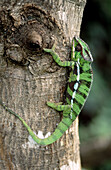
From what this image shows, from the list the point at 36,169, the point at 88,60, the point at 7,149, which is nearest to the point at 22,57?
the point at 88,60

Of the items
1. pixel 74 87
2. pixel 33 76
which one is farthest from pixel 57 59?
pixel 74 87

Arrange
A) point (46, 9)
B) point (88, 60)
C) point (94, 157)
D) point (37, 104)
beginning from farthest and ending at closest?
point (94, 157) < point (88, 60) < point (37, 104) < point (46, 9)

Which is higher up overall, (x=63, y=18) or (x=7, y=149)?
(x=63, y=18)

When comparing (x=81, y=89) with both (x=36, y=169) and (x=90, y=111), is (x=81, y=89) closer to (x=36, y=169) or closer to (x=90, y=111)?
(x=36, y=169)

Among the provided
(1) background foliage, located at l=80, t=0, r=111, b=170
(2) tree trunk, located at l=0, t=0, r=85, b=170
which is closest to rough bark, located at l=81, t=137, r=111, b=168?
(1) background foliage, located at l=80, t=0, r=111, b=170

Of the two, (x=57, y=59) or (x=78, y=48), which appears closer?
(x=57, y=59)

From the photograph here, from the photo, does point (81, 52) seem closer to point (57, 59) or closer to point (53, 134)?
point (57, 59)

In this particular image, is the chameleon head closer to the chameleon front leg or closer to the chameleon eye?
the chameleon eye
